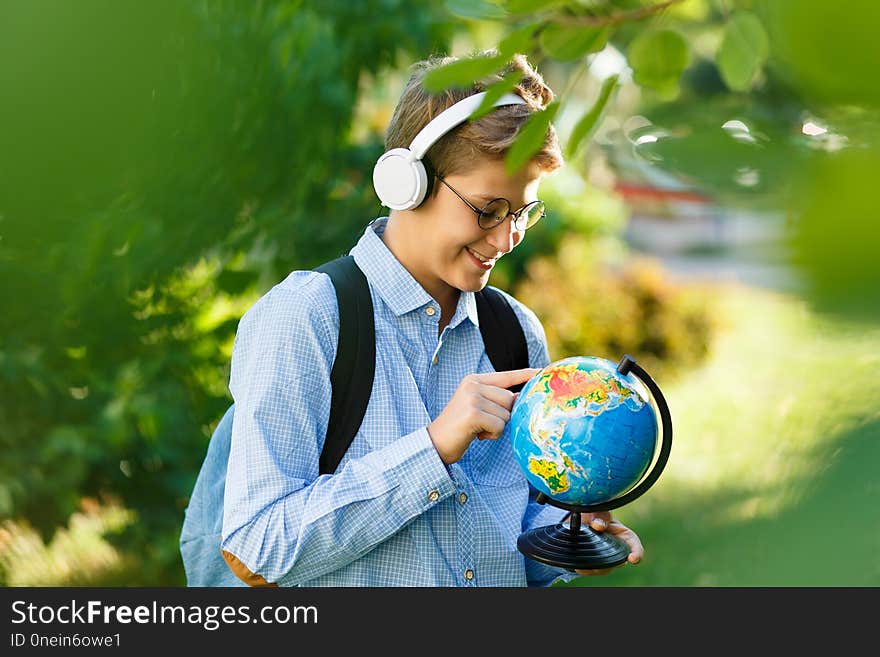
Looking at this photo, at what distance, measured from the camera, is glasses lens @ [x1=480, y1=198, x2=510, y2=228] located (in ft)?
6.35

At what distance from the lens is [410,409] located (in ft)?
6.45

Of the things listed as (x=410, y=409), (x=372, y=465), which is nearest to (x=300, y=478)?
(x=372, y=465)

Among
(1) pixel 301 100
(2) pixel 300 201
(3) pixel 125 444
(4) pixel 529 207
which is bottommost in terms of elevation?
(4) pixel 529 207

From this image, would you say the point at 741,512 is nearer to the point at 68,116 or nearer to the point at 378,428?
the point at 378,428

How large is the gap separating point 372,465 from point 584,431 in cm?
40

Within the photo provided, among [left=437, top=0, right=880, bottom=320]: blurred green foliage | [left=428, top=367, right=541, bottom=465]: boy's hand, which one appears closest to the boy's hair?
[left=428, top=367, right=541, bottom=465]: boy's hand

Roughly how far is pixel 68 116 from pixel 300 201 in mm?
3484

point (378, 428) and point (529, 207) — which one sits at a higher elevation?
point (529, 207)

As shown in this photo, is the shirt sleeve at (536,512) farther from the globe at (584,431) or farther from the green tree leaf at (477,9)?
the green tree leaf at (477,9)

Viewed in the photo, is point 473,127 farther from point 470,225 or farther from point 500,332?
point 500,332

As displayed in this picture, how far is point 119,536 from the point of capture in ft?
13.8

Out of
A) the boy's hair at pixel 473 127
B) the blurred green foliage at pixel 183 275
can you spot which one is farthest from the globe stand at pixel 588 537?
the blurred green foliage at pixel 183 275

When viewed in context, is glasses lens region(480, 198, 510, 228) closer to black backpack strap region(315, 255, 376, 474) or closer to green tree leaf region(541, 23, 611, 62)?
black backpack strap region(315, 255, 376, 474)
